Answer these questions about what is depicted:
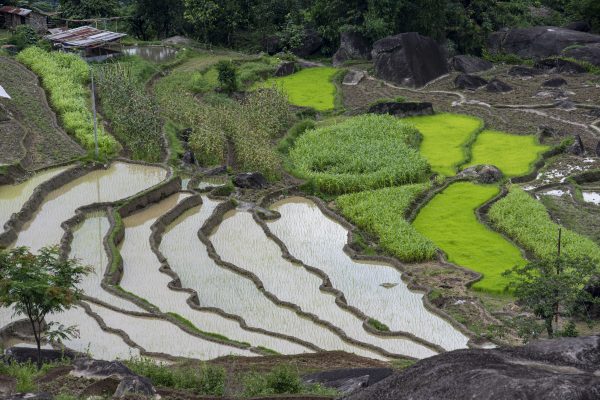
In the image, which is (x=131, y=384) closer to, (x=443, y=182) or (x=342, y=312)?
(x=342, y=312)

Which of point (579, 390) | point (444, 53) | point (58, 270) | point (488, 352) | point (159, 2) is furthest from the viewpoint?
point (159, 2)

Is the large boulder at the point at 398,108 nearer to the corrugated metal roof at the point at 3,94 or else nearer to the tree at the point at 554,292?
the corrugated metal roof at the point at 3,94

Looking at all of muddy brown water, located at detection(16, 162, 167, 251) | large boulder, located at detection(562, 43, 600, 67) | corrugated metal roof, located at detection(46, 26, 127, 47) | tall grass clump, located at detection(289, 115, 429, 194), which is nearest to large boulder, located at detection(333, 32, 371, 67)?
large boulder, located at detection(562, 43, 600, 67)

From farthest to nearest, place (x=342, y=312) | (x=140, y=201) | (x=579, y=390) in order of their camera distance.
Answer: (x=140, y=201)
(x=342, y=312)
(x=579, y=390)

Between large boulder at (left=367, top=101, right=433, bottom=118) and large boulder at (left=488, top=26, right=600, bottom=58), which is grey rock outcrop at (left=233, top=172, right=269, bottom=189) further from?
large boulder at (left=488, top=26, right=600, bottom=58)

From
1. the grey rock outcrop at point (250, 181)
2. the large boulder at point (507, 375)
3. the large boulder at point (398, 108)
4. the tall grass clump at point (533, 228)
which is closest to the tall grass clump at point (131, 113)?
the grey rock outcrop at point (250, 181)

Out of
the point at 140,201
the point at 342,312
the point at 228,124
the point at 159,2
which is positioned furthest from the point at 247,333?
the point at 159,2

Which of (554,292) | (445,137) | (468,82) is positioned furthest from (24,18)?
(554,292)
